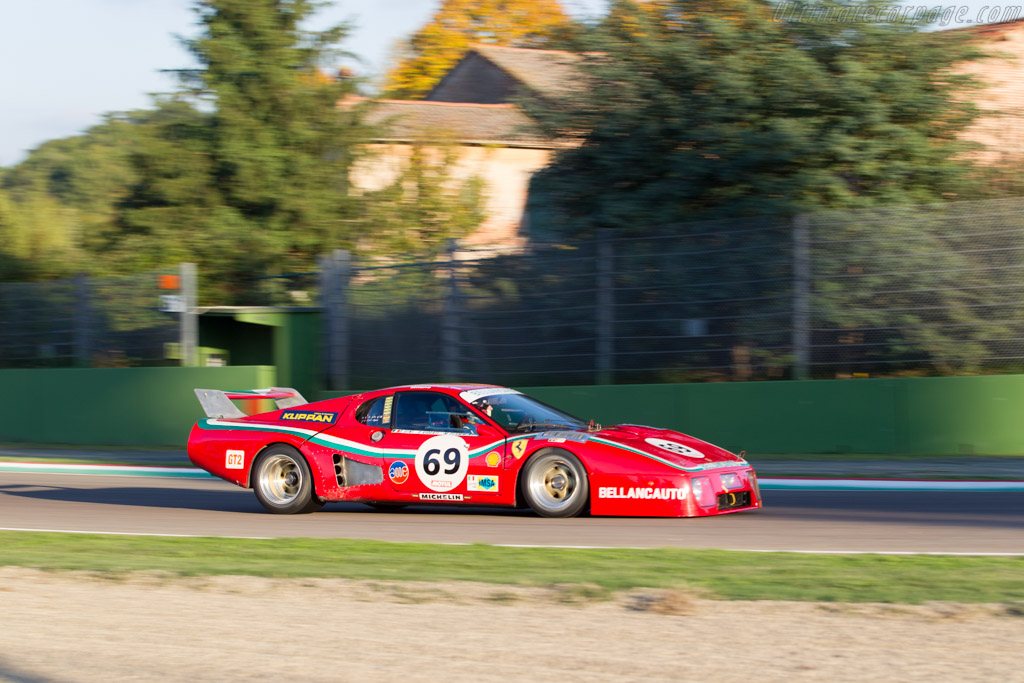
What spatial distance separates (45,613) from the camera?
20.2 ft

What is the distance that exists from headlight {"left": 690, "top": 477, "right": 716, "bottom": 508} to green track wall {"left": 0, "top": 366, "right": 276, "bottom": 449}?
11197 millimetres

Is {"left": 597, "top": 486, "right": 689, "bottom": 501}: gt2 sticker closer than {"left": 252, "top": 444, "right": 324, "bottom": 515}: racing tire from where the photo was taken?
Yes

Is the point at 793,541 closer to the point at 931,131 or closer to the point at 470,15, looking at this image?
the point at 931,131

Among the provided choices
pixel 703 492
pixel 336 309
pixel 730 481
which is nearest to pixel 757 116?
pixel 336 309

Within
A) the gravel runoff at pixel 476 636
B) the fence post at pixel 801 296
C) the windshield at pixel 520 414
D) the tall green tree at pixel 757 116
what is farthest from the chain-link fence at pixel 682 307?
the gravel runoff at pixel 476 636

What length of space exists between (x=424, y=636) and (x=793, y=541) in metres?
3.91

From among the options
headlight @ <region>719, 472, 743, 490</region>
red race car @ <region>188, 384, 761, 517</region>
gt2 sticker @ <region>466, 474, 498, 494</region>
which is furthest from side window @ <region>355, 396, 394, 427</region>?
headlight @ <region>719, 472, 743, 490</region>

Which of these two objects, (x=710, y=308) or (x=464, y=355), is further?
(x=464, y=355)

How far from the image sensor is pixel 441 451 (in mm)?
10039

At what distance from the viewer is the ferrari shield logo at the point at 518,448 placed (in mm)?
9742

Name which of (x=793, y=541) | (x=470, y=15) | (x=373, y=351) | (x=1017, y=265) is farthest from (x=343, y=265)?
(x=470, y=15)

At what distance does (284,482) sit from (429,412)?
5.41 feet

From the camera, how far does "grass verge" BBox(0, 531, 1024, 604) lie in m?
6.26

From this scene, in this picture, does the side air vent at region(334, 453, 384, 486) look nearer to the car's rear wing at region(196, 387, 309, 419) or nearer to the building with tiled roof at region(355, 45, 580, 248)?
the car's rear wing at region(196, 387, 309, 419)
